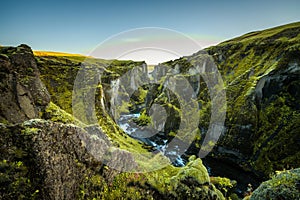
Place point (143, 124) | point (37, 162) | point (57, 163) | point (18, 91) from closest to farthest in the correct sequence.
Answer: point (37, 162) < point (57, 163) < point (18, 91) < point (143, 124)

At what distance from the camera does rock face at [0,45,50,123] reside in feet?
50.8

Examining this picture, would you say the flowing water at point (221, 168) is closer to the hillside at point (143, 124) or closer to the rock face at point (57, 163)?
the hillside at point (143, 124)

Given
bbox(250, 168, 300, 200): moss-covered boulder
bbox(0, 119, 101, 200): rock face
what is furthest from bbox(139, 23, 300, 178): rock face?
bbox(0, 119, 101, 200): rock face

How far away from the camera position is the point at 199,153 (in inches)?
2036

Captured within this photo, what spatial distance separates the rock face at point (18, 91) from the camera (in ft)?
50.8

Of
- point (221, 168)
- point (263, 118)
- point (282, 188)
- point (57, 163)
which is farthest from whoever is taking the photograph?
point (263, 118)

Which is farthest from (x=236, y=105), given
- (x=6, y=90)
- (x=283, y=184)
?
(x=6, y=90)

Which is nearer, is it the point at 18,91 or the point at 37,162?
the point at 37,162

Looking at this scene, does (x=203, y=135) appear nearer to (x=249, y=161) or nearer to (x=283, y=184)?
(x=249, y=161)

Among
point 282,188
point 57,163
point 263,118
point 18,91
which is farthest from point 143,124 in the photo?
point 57,163

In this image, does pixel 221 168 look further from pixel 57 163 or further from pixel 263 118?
pixel 57 163

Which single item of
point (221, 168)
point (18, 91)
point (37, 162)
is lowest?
point (221, 168)

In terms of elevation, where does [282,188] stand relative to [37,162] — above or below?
below

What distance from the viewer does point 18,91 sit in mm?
17328
